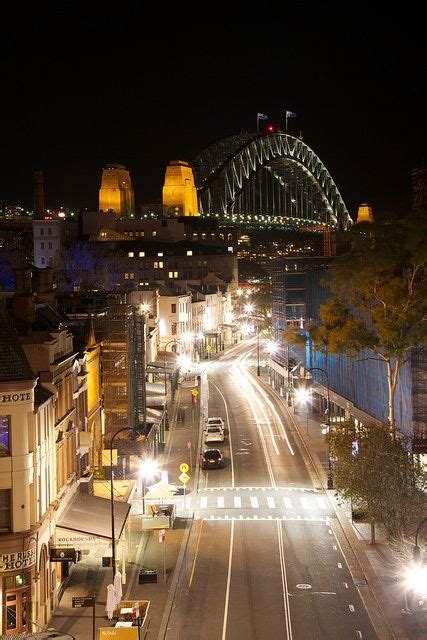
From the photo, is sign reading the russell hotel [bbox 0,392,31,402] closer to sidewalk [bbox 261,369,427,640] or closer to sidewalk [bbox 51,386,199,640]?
sidewalk [bbox 51,386,199,640]

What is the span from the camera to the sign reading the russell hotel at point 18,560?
98.3 feet

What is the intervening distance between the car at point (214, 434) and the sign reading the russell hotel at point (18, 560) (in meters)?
37.4

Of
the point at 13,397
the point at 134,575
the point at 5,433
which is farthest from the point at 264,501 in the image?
the point at 13,397

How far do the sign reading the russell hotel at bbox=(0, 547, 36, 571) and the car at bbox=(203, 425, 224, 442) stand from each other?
123 ft

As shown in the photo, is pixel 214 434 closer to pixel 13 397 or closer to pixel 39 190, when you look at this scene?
pixel 13 397

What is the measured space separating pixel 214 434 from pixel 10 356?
38.4 metres

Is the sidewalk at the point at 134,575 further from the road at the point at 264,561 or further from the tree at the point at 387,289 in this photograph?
the tree at the point at 387,289

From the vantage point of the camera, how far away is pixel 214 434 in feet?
225

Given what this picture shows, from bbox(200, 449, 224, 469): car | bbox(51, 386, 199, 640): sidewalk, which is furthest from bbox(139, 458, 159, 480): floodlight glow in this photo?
bbox(200, 449, 224, 469): car

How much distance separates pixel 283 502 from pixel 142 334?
17196 millimetres

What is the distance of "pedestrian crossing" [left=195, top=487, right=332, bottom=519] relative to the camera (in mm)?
48750

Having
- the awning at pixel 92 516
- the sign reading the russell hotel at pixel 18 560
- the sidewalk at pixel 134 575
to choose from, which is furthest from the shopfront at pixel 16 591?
the awning at pixel 92 516

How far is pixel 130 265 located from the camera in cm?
17200

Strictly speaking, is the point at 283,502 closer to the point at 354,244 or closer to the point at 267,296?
the point at 354,244
